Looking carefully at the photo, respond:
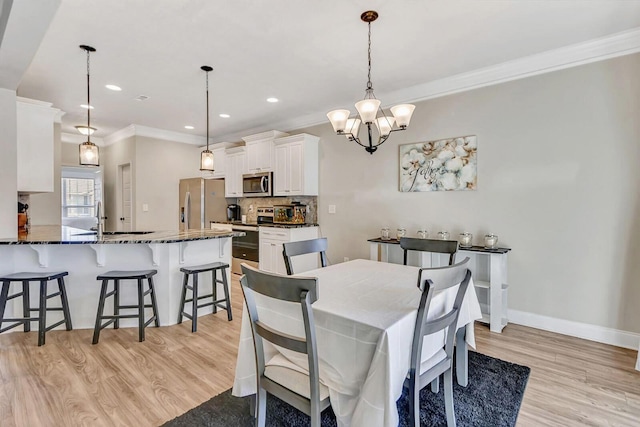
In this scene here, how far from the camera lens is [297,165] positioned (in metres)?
4.99

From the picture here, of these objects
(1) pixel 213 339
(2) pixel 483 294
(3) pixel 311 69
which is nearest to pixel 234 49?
(3) pixel 311 69

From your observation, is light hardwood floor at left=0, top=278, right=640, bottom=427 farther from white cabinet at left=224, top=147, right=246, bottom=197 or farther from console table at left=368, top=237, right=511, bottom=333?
white cabinet at left=224, top=147, right=246, bottom=197

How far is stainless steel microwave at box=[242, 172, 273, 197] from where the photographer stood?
5.46 m

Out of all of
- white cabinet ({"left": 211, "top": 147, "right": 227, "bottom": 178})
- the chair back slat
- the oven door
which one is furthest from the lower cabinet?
the chair back slat

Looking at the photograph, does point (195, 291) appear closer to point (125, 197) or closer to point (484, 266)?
point (484, 266)

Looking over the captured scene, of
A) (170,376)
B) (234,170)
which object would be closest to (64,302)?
(170,376)

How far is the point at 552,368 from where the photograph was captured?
2.43 m

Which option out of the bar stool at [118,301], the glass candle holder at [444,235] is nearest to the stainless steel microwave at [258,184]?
the bar stool at [118,301]

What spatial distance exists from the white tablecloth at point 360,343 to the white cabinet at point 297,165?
3.18 metres

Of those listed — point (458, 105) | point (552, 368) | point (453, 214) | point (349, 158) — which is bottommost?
point (552, 368)

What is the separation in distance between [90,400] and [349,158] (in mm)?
3865

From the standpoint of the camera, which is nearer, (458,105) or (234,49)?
(234,49)

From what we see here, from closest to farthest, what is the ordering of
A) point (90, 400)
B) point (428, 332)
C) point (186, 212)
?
point (428, 332) < point (90, 400) < point (186, 212)

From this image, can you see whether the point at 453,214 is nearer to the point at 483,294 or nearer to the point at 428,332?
the point at 483,294
